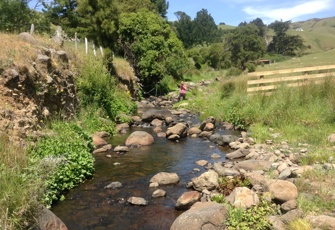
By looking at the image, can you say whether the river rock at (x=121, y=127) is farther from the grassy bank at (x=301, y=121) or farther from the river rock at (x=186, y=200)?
the river rock at (x=186, y=200)

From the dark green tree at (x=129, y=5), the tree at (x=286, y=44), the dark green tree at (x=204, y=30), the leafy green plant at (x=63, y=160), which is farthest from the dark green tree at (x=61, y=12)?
the tree at (x=286, y=44)

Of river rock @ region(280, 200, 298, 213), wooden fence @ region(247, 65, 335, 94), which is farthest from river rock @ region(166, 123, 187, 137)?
river rock @ region(280, 200, 298, 213)

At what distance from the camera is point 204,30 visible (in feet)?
326

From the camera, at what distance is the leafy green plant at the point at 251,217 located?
6.23 metres

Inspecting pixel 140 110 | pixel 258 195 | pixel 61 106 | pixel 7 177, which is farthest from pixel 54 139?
pixel 140 110

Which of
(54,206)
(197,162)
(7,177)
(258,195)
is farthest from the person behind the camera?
(197,162)

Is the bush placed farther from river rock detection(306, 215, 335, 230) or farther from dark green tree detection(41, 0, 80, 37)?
dark green tree detection(41, 0, 80, 37)

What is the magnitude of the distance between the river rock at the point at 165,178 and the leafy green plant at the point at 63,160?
1.98 m

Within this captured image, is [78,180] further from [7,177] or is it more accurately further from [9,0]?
[9,0]

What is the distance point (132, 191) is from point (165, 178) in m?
1.09

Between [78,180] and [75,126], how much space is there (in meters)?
3.53

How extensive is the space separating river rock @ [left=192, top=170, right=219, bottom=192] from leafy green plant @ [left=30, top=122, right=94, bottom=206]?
3.26m

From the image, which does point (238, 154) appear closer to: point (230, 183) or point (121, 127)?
point (230, 183)

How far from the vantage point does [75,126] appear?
40.4 feet
